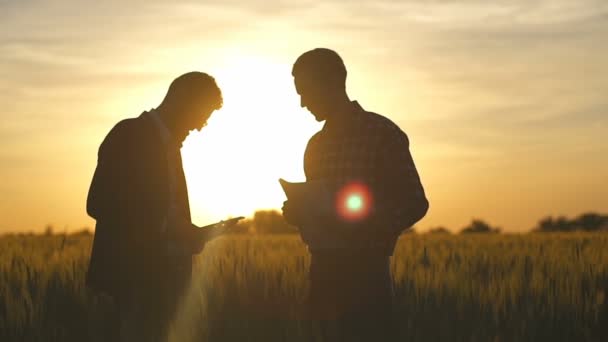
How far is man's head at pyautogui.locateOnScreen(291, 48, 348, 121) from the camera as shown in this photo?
5.21 m

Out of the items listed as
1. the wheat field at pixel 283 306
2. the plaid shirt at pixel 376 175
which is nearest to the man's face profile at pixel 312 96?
the plaid shirt at pixel 376 175

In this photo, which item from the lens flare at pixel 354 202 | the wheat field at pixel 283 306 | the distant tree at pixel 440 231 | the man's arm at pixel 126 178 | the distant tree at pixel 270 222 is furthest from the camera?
the distant tree at pixel 270 222

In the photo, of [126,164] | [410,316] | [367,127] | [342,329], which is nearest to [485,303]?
[410,316]

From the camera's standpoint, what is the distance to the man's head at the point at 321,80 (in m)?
5.21

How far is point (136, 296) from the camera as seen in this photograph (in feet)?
20.3

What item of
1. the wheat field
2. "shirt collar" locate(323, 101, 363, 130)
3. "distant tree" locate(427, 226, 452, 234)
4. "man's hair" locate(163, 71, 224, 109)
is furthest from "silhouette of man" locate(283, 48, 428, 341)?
"distant tree" locate(427, 226, 452, 234)

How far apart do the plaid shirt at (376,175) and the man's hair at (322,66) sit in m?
0.21

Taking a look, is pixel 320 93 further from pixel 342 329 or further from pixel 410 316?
pixel 410 316

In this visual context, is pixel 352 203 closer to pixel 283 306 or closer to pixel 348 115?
pixel 348 115

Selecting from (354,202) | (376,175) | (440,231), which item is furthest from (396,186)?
(440,231)

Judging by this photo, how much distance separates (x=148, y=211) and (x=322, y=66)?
1.60 m

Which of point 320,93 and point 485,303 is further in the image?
point 485,303

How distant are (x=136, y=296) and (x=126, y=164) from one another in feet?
3.06

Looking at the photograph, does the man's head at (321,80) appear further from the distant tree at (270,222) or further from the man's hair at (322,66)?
the distant tree at (270,222)
